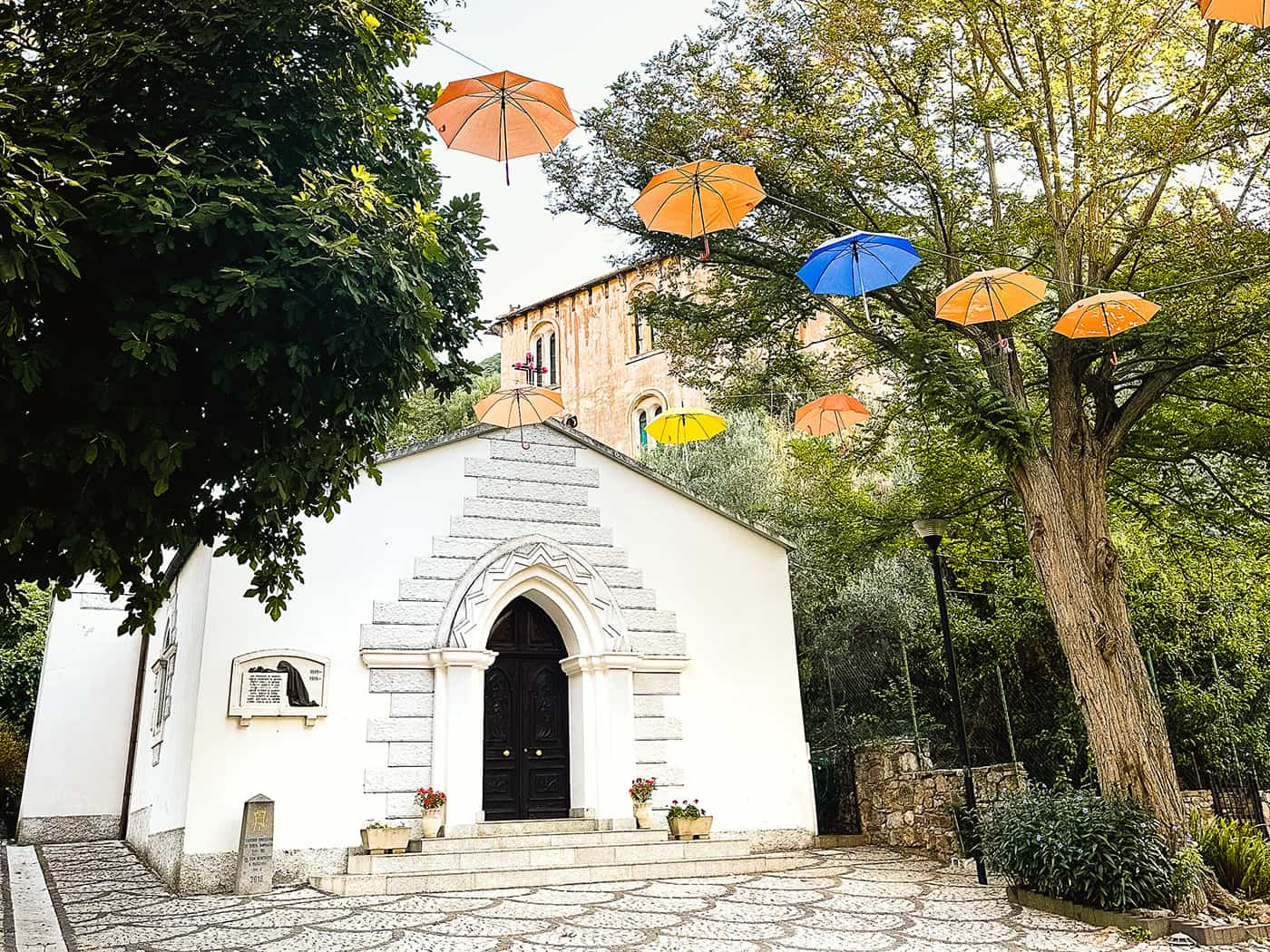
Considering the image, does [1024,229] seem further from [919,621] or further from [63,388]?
[63,388]

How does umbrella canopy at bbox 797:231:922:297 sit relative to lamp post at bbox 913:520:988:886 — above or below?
above

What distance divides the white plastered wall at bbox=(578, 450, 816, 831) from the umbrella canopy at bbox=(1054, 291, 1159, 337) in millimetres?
5514

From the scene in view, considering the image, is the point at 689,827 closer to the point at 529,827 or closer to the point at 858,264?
the point at 529,827

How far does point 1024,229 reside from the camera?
9.52 metres

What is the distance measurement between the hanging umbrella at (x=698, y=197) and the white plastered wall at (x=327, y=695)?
440 cm

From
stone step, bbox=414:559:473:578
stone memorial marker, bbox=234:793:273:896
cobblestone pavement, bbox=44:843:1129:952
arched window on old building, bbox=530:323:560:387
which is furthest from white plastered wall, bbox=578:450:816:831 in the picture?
arched window on old building, bbox=530:323:560:387

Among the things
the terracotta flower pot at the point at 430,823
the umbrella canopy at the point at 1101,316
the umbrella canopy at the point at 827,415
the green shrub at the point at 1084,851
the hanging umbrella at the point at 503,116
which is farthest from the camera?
the umbrella canopy at the point at 827,415

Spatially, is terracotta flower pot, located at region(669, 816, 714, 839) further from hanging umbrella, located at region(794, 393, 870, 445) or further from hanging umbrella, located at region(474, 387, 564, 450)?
hanging umbrella, located at region(474, 387, 564, 450)

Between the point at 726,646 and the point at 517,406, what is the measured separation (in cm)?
405

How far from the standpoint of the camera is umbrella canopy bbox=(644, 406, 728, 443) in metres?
10.9

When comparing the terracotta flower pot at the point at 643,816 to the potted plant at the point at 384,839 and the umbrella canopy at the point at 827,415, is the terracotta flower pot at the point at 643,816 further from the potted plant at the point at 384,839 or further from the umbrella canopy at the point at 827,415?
the umbrella canopy at the point at 827,415

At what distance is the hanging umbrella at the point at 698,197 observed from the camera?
6941 millimetres

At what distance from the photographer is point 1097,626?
26.1 ft

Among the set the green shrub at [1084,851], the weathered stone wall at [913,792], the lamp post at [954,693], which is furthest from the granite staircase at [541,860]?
the green shrub at [1084,851]
